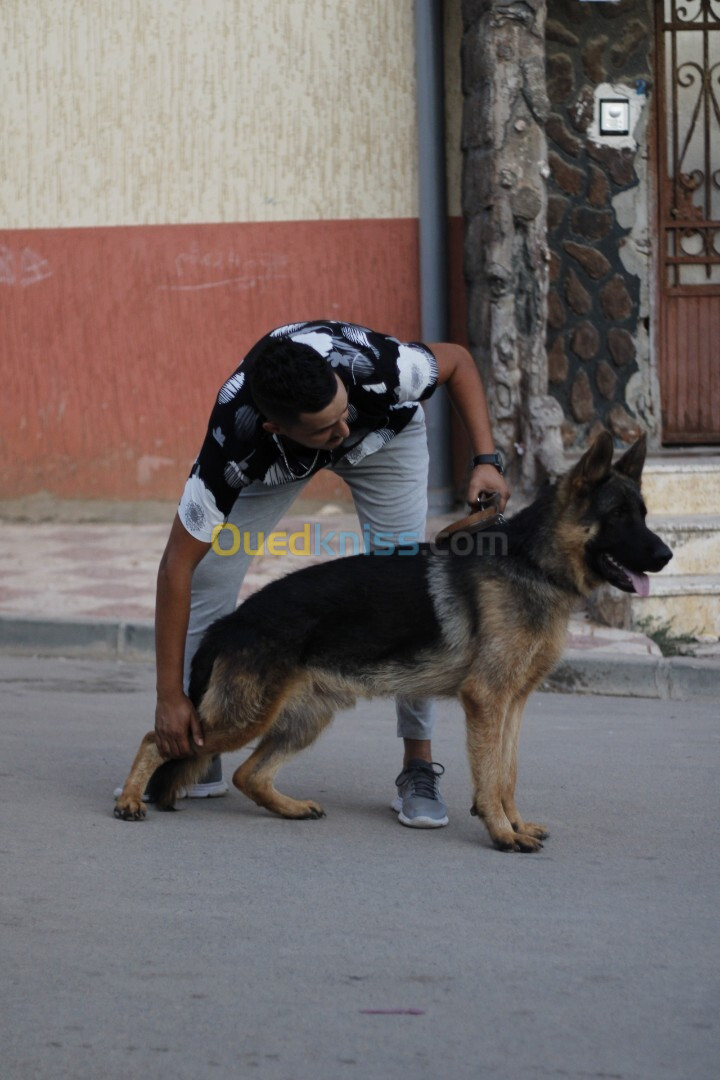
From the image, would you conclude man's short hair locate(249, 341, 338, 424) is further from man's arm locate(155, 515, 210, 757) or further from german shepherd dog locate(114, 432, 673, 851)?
german shepherd dog locate(114, 432, 673, 851)

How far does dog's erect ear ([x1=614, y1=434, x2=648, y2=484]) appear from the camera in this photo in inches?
170

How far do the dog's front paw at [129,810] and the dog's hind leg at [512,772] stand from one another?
1.14 meters

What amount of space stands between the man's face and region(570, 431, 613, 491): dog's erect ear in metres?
0.74

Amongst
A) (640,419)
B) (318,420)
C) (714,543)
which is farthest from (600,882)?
(640,419)

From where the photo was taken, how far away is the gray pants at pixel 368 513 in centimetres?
452

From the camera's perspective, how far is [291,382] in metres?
3.75

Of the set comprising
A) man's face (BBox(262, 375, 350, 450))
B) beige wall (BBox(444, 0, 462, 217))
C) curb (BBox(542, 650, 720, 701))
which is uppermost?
beige wall (BBox(444, 0, 462, 217))

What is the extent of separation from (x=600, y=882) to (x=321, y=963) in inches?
39.5

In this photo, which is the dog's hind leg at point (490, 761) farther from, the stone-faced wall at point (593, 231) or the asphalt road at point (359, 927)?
the stone-faced wall at point (593, 231)

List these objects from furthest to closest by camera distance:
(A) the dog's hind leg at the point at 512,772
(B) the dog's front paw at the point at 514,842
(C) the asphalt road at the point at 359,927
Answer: (A) the dog's hind leg at the point at 512,772 < (B) the dog's front paw at the point at 514,842 < (C) the asphalt road at the point at 359,927

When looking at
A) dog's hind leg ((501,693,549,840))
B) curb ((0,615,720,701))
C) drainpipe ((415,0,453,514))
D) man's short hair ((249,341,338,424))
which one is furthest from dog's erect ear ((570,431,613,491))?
drainpipe ((415,0,453,514))

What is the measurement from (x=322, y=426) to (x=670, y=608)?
3.90 meters

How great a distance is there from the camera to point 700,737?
227 inches

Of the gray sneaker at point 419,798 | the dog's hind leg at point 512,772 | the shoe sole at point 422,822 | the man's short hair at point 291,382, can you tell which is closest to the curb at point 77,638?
the gray sneaker at point 419,798
